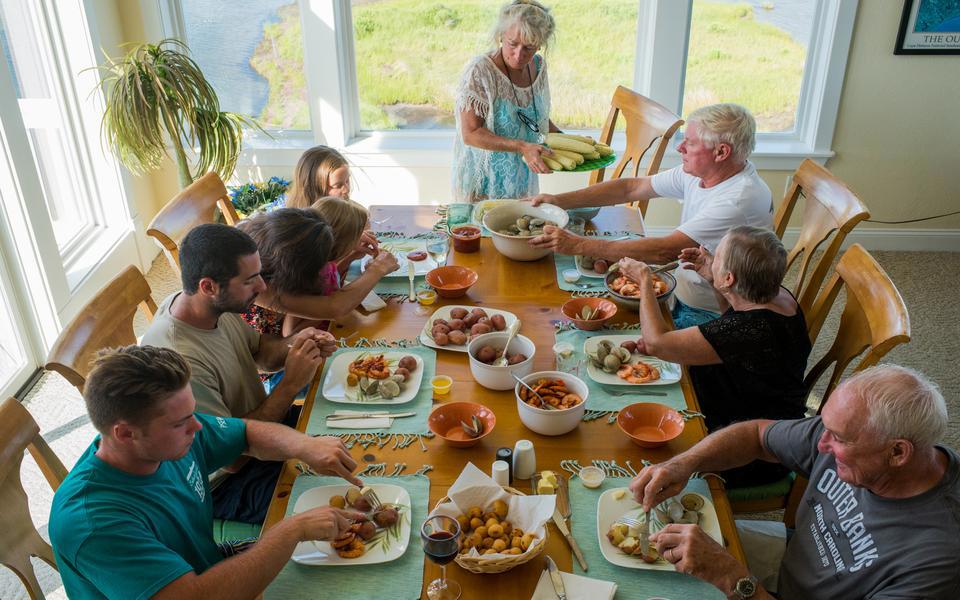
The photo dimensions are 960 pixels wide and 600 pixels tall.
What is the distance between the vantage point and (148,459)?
1378mm

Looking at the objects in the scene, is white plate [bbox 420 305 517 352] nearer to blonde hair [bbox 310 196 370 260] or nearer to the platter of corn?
blonde hair [bbox 310 196 370 260]

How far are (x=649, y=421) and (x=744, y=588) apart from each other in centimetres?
50

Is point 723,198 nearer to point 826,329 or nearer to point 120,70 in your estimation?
point 826,329

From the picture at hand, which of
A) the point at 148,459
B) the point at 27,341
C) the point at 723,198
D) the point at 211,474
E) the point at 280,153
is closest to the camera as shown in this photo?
the point at 148,459

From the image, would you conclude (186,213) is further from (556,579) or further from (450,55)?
(450,55)

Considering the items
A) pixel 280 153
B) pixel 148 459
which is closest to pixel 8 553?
pixel 148 459

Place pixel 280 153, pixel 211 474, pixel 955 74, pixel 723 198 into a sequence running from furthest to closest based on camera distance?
pixel 280 153 < pixel 955 74 < pixel 723 198 < pixel 211 474

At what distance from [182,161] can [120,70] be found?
0.52 meters

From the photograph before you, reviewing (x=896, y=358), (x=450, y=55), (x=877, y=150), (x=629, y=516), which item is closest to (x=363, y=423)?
(x=629, y=516)

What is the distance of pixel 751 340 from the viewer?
A: 191 centimetres

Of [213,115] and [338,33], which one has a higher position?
[338,33]

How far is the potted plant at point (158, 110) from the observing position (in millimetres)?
3457

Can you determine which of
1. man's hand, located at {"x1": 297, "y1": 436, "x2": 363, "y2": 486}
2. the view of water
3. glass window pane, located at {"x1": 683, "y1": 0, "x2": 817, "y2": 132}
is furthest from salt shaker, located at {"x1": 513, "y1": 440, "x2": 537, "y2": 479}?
the view of water

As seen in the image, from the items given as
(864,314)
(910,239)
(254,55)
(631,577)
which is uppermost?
(254,55)
